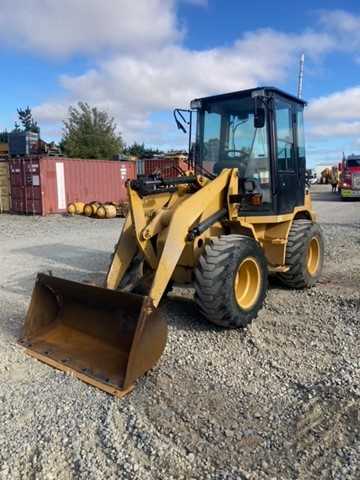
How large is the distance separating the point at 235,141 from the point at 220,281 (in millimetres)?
2247

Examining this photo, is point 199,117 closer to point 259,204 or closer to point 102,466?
point 259,204

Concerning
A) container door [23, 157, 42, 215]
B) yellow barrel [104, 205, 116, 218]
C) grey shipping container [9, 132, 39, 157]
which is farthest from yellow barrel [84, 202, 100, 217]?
grey shipping container [9, 132, 39, 157]

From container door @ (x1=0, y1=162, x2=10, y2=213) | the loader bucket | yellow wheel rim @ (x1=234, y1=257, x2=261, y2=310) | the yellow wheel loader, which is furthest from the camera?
container door @ (x1=0, y1=162, x2=10, y2=213)

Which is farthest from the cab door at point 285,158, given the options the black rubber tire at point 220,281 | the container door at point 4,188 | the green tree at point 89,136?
the green tree at point 89,136

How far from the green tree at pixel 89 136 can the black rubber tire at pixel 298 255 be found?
113ft

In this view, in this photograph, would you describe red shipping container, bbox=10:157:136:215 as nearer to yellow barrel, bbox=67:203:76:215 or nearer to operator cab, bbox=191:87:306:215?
yellow barrel, bbox=67:203:76:215

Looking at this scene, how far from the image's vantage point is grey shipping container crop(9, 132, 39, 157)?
62.7ft

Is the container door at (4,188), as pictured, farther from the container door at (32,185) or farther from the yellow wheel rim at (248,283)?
the yellow wheel rim at (248,283)

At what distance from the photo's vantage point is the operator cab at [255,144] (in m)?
5.45

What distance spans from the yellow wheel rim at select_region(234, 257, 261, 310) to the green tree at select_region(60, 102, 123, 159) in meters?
35.5

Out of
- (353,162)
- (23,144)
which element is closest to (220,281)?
(23,144)

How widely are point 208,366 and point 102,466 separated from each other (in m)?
1.49

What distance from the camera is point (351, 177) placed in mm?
23250

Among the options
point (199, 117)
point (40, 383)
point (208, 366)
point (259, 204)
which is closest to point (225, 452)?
point (208, 366)
